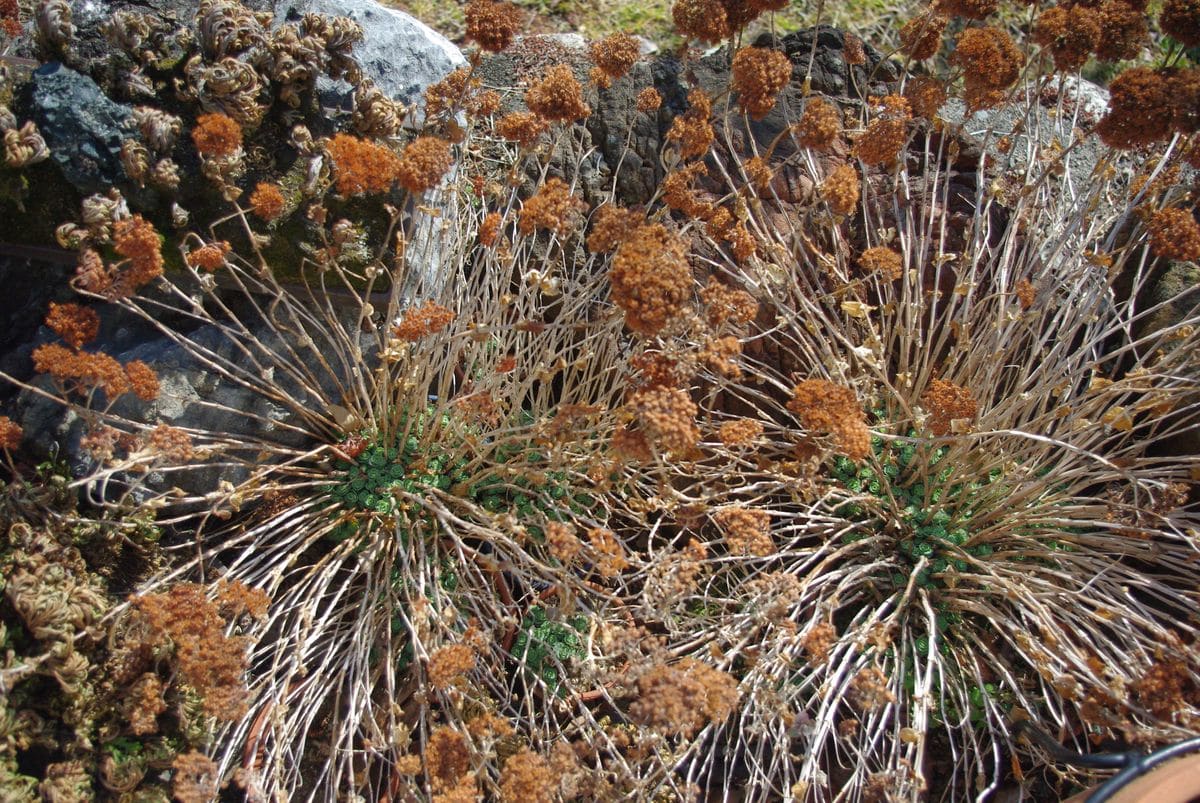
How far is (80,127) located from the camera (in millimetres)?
2305

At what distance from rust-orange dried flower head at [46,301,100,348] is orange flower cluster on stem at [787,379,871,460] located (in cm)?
170

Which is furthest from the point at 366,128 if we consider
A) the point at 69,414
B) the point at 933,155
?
the point at 933,155

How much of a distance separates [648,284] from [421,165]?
26.4 inches

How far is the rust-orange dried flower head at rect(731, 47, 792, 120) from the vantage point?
215 cm

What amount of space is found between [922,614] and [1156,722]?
0.71 metres

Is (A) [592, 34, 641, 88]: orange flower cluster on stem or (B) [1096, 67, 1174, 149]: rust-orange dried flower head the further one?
(A) [592, 34, 641, 88]: orange flower cluster on stem

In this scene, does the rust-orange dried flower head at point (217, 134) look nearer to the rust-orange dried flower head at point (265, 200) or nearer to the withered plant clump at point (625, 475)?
the withered plant clump at point (625, 475)

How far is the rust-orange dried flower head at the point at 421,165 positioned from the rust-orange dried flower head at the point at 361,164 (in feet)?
0.09

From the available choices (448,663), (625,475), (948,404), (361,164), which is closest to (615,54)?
(361,164)

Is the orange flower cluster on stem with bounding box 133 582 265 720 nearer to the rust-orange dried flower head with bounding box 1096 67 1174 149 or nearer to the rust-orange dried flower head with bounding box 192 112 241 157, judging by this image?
the rust-orange dried flower head with bounding box 192 112 241 157

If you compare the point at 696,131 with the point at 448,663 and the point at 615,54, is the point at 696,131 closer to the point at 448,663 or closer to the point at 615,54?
the point at 615,54

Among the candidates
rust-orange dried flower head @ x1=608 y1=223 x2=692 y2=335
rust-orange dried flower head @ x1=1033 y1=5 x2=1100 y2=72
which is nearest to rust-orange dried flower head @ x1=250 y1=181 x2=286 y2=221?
rust-orange dried flower head @ x1=608 y1=223 x2=692 y2=335

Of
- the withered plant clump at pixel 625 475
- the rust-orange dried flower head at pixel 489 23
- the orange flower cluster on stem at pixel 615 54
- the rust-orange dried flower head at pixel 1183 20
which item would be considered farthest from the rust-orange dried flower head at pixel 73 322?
the rust-orange dried flower head at pixel 1183 20

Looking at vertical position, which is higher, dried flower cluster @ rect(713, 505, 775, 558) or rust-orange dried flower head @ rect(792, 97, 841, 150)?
rust-orange dried flower head @ rect(792, 97, 841, 150)
